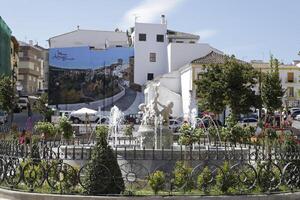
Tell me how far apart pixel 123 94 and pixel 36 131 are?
112ft

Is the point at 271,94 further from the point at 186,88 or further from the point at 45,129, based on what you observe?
the point at 45,129

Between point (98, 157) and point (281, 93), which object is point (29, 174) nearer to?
point (98, 157)

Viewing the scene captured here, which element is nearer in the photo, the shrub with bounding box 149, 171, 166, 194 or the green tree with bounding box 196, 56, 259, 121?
the shrub with bounding box 149, 171, 166, 194

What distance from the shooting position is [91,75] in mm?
60750

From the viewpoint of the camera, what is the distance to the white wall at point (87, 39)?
223ft

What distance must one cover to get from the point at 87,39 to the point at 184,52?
14.1 metres

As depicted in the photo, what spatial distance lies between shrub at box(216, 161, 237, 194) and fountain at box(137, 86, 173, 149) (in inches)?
225

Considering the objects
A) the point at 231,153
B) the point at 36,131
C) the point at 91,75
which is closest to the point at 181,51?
the point at 91,75

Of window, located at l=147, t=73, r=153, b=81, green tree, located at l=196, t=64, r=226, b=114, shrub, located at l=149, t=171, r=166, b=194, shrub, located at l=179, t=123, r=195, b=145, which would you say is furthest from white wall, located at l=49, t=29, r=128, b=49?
shrub, located at l=149, t=171, r=166, b=194

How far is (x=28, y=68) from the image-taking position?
99.2m

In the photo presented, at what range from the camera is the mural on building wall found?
6047 cm

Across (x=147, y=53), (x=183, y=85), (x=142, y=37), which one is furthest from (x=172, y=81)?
(x=142, y=37)

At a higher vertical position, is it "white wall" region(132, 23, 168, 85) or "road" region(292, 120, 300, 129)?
"white wall" region(132, 23, 168, 85)

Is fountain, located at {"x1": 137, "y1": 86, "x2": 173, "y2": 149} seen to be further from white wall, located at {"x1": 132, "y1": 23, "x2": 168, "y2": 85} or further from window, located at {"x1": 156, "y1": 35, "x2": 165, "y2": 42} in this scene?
window, located at {"x1": 156, "y1": 35, "x2": 165, "y2": 42}
